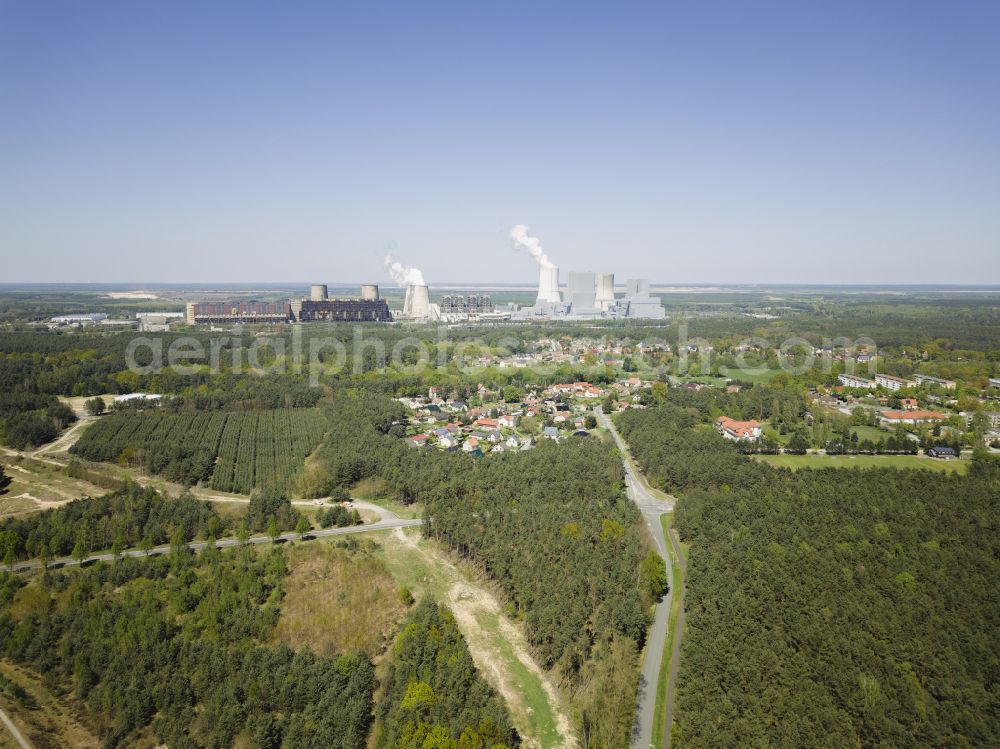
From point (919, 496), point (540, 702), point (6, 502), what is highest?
point (919, 496)

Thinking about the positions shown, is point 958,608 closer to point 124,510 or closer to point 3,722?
point 3,722

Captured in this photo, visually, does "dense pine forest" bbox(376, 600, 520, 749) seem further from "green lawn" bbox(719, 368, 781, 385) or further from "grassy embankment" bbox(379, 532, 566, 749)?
"green lawn" bbox(719, 368, 781, 385)

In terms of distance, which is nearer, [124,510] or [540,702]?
[540,702]

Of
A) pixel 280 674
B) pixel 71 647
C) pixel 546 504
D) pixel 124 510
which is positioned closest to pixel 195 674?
pixel 280 674

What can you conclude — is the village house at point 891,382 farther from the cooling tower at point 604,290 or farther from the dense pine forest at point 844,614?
the cooling tower at point 604,290

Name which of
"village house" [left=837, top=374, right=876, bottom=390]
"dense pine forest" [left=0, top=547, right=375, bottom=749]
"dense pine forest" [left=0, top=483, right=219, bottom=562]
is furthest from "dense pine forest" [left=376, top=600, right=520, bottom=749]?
"village house" [left=837, top=374, right=876, bottom=390]

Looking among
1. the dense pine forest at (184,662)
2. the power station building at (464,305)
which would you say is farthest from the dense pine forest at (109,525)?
the power station building at (464,305)

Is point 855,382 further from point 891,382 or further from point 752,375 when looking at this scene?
point 752,375
